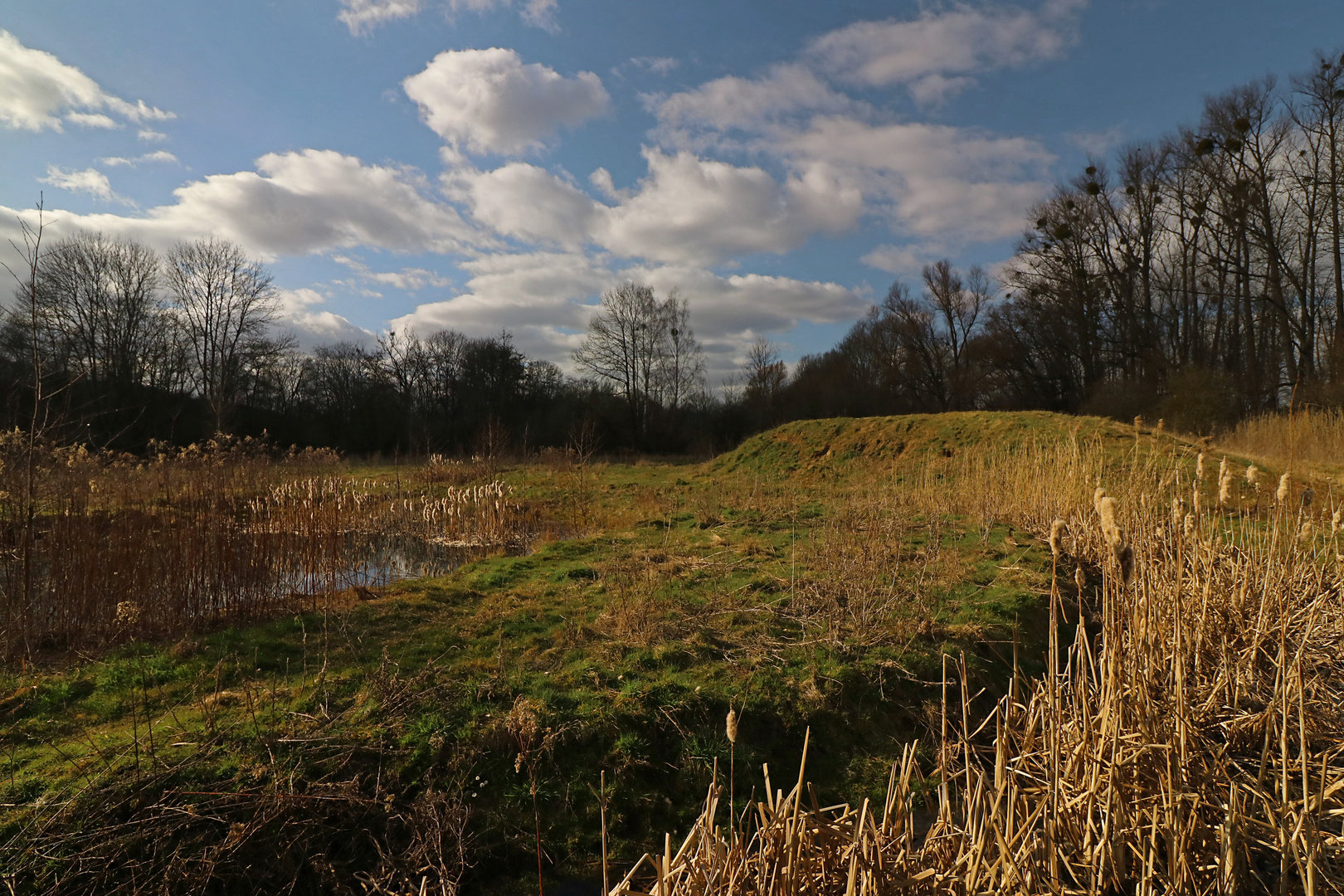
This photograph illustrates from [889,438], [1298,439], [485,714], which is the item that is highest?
[889,438]

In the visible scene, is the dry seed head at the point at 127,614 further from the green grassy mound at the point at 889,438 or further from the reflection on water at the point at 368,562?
the green grassy mound at the point at 889,438

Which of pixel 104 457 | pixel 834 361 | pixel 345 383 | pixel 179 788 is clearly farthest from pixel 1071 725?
pixel 345 383

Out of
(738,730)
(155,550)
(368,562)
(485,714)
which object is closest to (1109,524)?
(738,730)

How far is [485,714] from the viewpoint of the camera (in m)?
4.09

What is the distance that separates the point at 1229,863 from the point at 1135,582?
4.91 feet

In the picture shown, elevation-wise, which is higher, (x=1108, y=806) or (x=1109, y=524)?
(x=1109, y=524)

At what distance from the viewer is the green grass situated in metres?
3.16

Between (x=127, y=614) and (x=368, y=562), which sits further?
(x=368, y=562)

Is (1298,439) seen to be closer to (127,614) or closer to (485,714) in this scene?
(485,714)

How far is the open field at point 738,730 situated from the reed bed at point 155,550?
0.59 m

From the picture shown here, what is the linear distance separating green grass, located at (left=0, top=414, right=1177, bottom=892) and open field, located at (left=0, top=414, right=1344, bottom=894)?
2cm

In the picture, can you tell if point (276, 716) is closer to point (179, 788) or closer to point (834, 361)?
point (179, 788)

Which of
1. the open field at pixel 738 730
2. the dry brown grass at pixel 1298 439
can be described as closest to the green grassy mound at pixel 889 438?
the dry brown grass at pixel 1298 439

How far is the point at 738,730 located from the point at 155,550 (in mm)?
5742
